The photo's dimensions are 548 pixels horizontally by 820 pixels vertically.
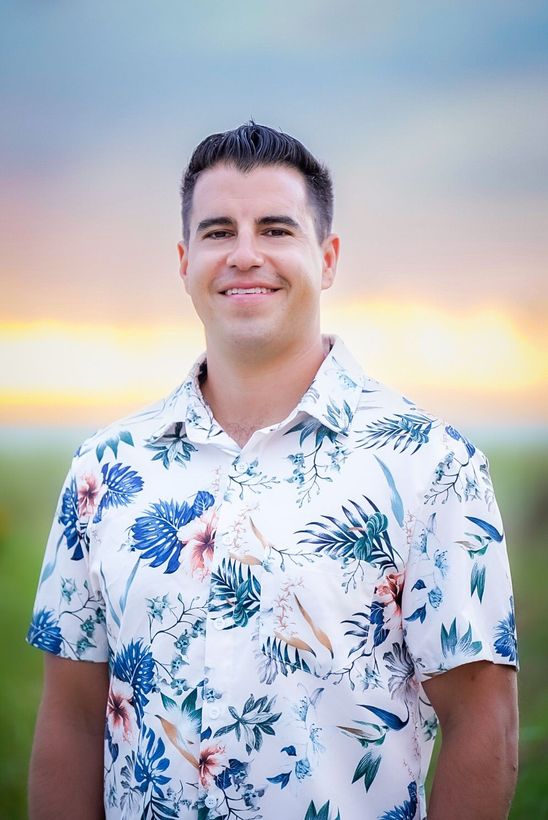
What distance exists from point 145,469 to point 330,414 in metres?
0.38

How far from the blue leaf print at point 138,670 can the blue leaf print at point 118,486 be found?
0.85 ft

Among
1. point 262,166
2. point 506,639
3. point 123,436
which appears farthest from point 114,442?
point 506,639

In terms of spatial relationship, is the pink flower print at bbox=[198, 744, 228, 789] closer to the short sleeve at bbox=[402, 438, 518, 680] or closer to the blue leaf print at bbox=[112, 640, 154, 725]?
the blue leaf print at bbox=[112, 640, 154, 725]

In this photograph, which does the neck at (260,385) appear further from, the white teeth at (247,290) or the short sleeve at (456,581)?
the short sleeve at (456,581)

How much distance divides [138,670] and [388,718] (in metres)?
0.45

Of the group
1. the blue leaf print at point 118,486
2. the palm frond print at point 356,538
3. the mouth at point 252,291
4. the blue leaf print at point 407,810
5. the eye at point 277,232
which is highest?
the eye at point 277,232

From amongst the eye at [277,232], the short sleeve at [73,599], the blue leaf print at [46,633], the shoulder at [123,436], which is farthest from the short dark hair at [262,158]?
the blue leaf print at [46,633]

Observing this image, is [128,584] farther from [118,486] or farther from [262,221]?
[262,221]

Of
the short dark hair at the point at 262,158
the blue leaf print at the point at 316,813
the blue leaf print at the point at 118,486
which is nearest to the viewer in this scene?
the blue leaf print at the point at 316,813

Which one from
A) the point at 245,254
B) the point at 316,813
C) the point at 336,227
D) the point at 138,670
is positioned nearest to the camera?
the point at 316,813

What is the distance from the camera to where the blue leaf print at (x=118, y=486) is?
178 centimetres

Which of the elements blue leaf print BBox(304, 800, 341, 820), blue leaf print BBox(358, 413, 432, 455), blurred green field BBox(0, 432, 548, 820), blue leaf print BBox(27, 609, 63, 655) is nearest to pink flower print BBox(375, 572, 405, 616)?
blue leaf print BBox(358, 413, 432, 455)

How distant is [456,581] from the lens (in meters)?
1.58

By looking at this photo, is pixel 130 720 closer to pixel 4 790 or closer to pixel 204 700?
pixel 204 700
